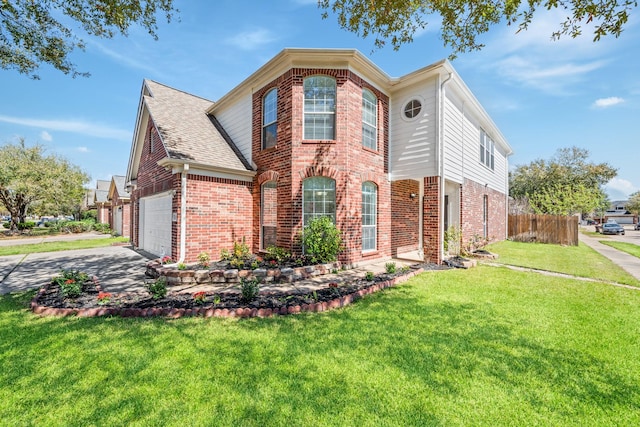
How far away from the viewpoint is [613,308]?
5195 mm

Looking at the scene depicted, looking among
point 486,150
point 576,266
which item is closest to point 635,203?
point 486,150

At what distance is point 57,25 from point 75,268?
707cm

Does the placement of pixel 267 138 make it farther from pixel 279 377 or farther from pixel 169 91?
pixel 279 377

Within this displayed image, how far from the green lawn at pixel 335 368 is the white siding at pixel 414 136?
5429 millimetres

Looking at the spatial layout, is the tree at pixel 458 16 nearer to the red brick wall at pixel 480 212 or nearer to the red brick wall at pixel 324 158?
the red brick wall at pixel 324 158

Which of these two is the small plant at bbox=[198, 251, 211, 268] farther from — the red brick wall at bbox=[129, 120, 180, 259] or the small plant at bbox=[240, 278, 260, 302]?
the small plant at bbox=[240, 278, 260, 302]

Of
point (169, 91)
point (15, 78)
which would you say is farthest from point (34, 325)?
point (169, 91)

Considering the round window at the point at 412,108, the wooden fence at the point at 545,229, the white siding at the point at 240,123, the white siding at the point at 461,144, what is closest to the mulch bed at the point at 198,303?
the white siding at the point at 461,144

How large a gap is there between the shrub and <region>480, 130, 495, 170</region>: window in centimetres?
1013

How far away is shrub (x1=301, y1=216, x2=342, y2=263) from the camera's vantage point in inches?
315

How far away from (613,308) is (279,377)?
6.35m

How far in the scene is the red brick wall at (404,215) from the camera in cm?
1061

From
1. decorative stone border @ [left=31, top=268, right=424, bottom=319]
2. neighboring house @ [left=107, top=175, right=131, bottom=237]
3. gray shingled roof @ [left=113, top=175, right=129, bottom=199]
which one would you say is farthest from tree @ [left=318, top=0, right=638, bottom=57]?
gray shingled roof @ [left=113, top=175, right=129, bottom=199]

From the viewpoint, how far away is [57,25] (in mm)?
6617
